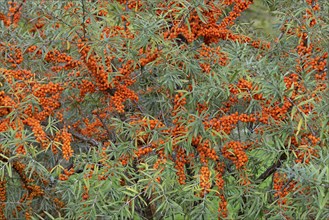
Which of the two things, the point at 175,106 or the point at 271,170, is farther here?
the point at 271,170

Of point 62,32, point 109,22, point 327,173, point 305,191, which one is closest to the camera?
point 327,173

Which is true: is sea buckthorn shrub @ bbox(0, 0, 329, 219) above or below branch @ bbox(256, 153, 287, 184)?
above

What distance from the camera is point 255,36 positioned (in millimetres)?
4414

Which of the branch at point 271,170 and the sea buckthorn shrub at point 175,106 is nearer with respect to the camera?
the sea buckthorn shrub at point 175,106

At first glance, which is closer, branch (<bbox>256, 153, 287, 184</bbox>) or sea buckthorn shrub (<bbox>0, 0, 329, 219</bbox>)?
sea buckthorn shrub (<bbox>0, 0, 329, 219</bbox>)

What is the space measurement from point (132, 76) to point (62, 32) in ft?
1.84

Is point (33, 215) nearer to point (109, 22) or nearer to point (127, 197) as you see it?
point (127, 197)

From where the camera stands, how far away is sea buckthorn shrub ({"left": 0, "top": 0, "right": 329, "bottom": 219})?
3.48 metres

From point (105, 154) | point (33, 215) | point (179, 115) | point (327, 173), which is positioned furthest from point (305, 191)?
point (33, 215)

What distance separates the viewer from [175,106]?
12.0ft

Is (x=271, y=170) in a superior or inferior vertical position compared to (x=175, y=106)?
inferior

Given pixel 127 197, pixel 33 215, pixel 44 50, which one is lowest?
pixel 33 215

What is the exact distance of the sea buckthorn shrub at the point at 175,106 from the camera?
3.48 metres

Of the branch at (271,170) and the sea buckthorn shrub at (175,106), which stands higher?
the sea buckthorn shrub at (175,106)
